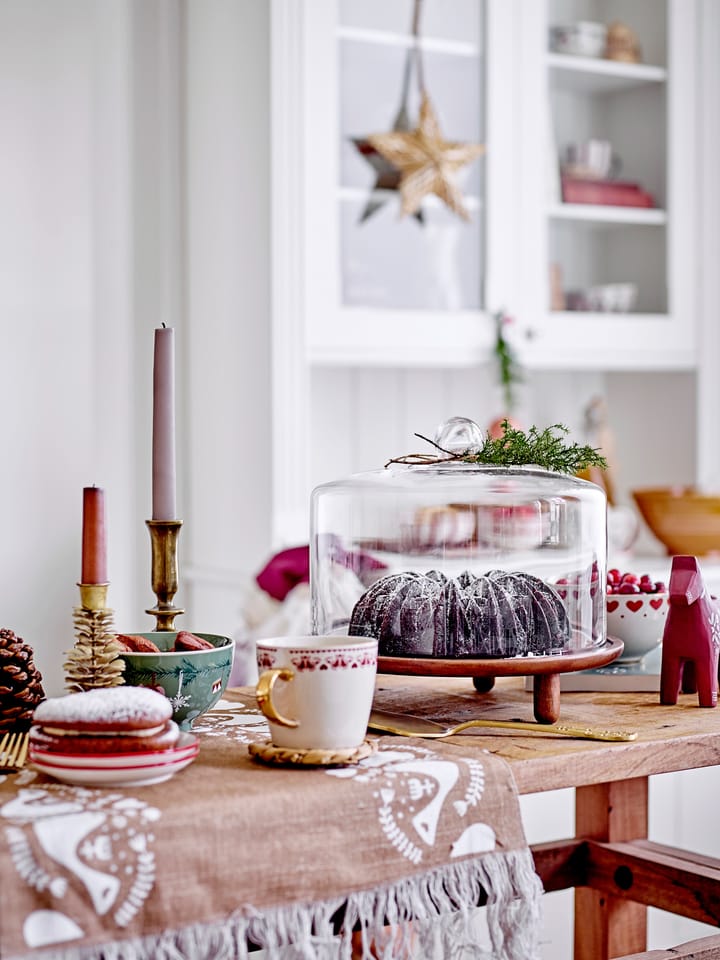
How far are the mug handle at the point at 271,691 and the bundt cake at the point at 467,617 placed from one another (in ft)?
0.63

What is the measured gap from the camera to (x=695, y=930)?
8.20ft

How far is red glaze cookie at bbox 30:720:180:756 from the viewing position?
880 mm

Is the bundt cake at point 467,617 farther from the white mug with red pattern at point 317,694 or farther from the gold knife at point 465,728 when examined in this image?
the white mug with red pattern at point 317,694

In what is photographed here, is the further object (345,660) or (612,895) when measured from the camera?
(612,895)

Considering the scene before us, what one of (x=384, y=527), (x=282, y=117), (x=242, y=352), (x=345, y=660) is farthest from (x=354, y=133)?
(x=345, y=660)

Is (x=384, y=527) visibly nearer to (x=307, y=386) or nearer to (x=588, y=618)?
(x=588, y=618)

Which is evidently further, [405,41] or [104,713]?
[405,41]

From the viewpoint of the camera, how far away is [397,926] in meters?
0.91

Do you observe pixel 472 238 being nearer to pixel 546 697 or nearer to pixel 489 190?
pixel 489 190

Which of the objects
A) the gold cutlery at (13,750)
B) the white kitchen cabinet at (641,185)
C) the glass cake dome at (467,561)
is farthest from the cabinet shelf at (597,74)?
the gold cutlery at (13,750)

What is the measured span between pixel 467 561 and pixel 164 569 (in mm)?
332

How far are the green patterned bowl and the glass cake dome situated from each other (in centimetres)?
17

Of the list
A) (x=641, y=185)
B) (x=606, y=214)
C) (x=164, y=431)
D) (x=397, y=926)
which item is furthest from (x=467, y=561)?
(x=641, y=185)

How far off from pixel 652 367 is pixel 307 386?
0.94 m
